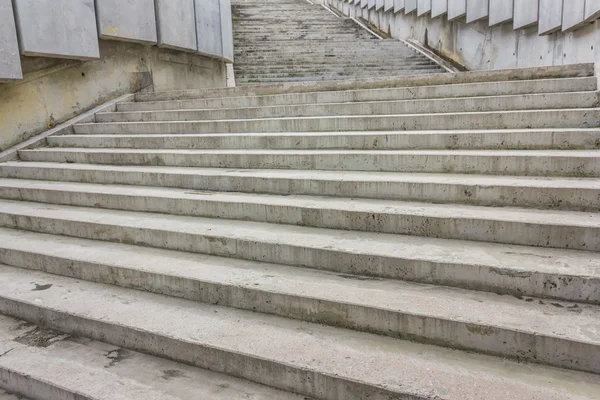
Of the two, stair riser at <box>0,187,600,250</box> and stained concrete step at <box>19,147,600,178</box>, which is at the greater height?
stained concrete step at <box>19,147,600,178</box>

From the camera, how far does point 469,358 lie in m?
1.98

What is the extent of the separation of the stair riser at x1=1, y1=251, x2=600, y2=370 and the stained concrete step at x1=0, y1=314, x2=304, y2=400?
45 cm

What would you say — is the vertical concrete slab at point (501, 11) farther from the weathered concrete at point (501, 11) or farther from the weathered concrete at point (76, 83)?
the weathered concrete at point (76, 83)

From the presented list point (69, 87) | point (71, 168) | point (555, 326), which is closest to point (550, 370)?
point (555, 326)

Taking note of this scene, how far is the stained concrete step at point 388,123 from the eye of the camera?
3463 millimetres

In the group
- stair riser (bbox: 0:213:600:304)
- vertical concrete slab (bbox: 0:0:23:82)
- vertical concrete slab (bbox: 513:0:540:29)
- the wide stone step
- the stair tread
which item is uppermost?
vertical concrete slab (bbox: 513:0:540:29)

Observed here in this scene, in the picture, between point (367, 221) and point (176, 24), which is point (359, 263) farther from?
point (176, 24)

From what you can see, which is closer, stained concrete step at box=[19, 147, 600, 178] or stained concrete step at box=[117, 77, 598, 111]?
stained concrete step at box=[19, 147, 600, 178]

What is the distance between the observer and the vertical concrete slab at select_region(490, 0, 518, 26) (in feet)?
21.0

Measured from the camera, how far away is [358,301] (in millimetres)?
2240

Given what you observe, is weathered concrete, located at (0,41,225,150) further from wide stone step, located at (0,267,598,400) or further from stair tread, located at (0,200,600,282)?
wide stone step, located at (0,267,598,400)

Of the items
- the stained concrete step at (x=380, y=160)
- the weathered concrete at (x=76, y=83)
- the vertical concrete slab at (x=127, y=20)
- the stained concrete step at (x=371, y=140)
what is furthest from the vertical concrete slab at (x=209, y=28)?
the stained concrete step at (x=380, y=160)

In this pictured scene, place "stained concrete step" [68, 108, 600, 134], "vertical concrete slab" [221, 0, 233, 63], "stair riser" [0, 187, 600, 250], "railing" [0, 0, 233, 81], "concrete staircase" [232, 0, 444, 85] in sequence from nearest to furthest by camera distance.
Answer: "stair riser" [0, 187, 600, 250], "stained concrete step" [68, 108, 600, 134], "railing" [0, 0, 233, 81], "concrete staircase" [232, 0, 444, 85], "vertical concrete slab" [221, 0, 233, 63]

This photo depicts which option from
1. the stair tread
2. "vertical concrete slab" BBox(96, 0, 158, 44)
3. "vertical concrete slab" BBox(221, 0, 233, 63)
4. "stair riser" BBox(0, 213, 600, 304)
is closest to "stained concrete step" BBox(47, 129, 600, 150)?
the stair tread
